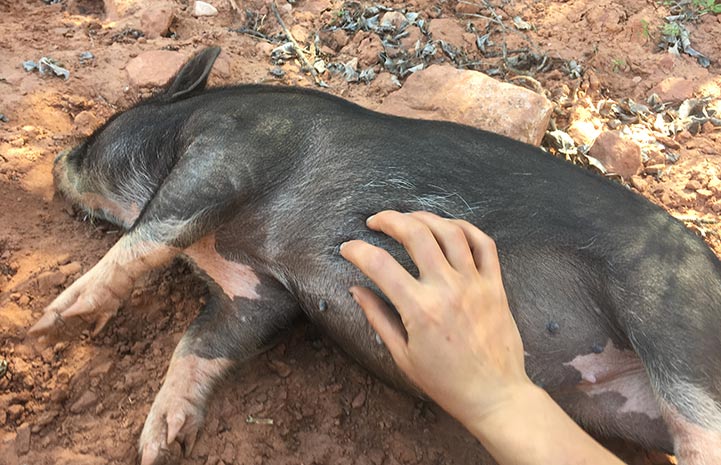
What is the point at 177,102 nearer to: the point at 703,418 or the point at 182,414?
the point at 182,414

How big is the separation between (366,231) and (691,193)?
222 cm

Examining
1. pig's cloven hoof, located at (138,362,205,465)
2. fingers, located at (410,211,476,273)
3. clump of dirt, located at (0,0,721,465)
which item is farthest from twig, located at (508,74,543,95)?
pig's cloven hoof, located at (138,362,205,465)

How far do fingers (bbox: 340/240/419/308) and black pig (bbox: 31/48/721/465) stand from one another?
623mm

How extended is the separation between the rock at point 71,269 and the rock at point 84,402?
63 centimetres

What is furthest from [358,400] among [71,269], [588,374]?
[71,269]

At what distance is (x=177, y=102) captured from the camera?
2.99 metres

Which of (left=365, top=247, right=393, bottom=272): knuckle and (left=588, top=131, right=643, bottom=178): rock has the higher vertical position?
(left=365, top=247, right=393, bottom=272): knuckle

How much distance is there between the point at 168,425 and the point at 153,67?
2.37 metres

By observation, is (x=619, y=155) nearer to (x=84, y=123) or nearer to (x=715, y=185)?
(x=715, y=185)

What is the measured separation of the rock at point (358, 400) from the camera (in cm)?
253

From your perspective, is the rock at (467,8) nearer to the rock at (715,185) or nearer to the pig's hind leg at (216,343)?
the rock at (715,185)

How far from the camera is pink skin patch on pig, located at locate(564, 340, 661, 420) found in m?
2.19

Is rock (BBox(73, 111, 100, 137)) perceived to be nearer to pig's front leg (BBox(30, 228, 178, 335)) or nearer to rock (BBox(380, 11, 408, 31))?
pig's front leg (BBox(30, 228, 178, 335))

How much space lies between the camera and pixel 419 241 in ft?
5.40
